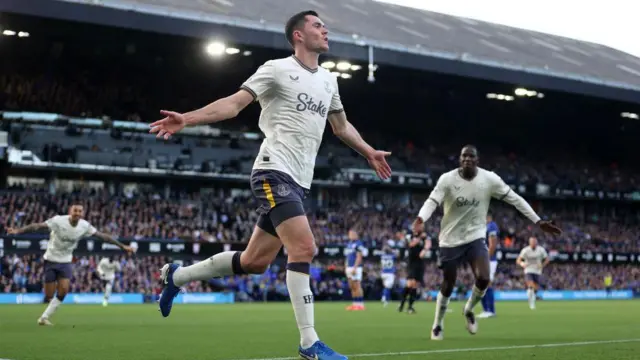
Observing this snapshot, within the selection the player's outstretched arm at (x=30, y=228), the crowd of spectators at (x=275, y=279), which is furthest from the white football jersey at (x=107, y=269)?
the player's outstretched arm at (x=30, y=228)

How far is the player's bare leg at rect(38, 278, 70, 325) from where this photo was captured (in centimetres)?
1626

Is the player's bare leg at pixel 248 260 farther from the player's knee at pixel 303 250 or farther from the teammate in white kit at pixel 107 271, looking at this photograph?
the teammate in white kit at pixel 107 271

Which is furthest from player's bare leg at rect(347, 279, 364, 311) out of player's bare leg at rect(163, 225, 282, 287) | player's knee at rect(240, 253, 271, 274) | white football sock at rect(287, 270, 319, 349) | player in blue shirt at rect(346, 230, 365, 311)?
white football sock at rect(287, 270, 319, 349)

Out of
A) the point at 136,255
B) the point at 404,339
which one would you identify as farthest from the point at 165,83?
the point at 404,339

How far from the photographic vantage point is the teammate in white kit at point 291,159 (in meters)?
7.34

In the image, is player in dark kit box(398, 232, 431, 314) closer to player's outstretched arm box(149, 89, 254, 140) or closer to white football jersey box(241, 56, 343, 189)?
white football jersey box(241, 56, 343, 189)

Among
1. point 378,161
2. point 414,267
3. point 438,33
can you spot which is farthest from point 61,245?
point 438,33

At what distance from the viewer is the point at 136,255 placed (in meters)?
37.5

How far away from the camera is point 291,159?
25.0ft

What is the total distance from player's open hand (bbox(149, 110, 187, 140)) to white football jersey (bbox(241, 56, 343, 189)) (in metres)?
1.07

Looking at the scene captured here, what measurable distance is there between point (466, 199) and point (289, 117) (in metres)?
5.50

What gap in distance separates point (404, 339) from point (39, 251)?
24.6 metres

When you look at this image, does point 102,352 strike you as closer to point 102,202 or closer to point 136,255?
point 136,255

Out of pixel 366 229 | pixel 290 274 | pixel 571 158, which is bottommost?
pixel 290 274
